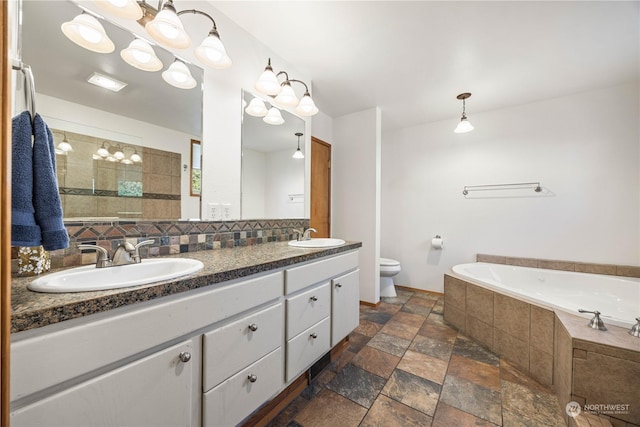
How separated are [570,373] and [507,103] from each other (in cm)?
274

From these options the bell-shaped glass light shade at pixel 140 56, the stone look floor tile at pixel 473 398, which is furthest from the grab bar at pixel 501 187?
the bell-shaped glass light shade at pixel 140 56

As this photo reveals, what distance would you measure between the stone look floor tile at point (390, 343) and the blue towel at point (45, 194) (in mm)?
2104

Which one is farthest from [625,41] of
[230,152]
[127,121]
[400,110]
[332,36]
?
[127,121]

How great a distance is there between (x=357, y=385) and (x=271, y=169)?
172 centimetres

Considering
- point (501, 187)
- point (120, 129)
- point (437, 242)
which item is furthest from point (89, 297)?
point (501, 187)

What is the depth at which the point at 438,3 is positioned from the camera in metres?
1.50

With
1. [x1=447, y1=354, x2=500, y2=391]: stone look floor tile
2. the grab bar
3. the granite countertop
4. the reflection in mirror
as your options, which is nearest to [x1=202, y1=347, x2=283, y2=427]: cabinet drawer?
the granite countertop

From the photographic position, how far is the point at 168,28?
1.17 metres

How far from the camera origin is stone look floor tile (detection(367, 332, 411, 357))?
1.98 meters

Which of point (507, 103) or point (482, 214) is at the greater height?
point (507, 103)

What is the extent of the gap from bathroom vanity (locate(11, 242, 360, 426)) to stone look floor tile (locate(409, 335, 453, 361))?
1086 mm

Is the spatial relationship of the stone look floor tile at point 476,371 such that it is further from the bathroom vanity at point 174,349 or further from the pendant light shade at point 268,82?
the pendant light shade at point 268,82

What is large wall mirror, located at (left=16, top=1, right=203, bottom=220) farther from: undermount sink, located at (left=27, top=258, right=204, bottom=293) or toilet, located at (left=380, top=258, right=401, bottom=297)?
toilet, located at (left=380, top=258, right=401, bottom=297)

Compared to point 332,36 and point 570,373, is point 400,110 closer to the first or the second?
point 332,36
